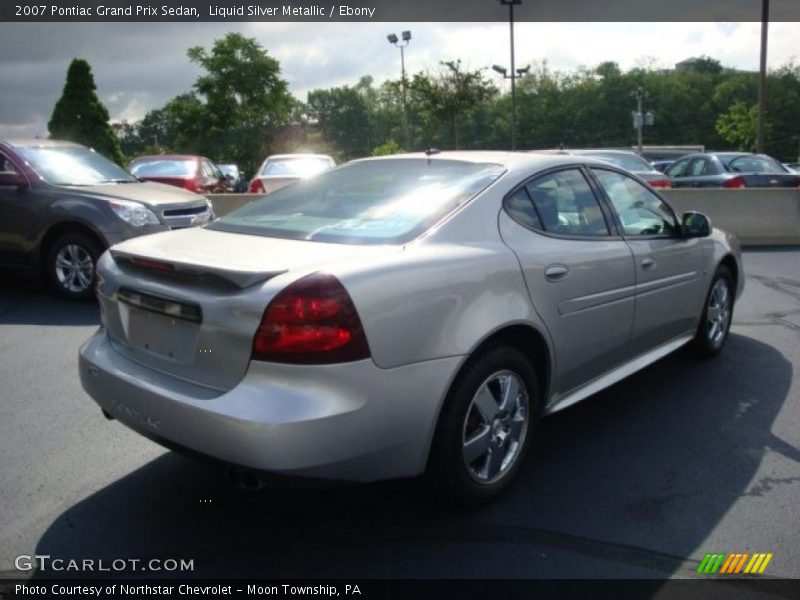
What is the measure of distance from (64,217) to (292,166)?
23.4 ft

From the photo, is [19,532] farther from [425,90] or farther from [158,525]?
[425,90]

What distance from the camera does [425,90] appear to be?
106ft

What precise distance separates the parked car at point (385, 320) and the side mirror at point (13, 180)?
484 centimetres

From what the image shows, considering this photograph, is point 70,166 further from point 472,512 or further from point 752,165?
point 752,165

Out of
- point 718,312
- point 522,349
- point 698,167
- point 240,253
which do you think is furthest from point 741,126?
point 240,253

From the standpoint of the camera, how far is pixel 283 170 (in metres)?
14.1

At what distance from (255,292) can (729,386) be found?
138 inches

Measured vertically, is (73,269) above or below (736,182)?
below

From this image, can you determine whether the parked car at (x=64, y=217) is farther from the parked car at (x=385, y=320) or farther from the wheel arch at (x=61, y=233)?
the parked car at (x=385, y=320)

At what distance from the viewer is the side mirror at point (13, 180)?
25.0ft

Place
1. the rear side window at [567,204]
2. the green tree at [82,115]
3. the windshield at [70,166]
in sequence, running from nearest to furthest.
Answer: the rear side window at [567,204] < the windshield at [70,166] < the green tree at [82,115]

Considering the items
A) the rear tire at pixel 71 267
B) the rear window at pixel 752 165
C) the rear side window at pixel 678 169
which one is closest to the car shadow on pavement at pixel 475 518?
the rear tire at pixel 71 267

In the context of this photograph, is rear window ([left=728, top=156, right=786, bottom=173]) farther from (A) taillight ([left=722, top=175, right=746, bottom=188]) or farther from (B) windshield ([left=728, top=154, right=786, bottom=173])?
(A) taillight ([left=722, top=175, right=746, bottom=188])

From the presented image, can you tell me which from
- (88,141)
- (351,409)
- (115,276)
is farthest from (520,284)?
(88,141)
